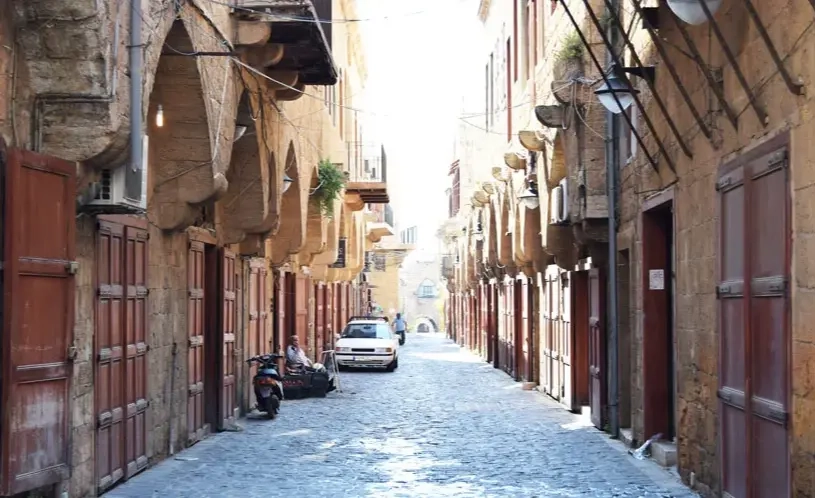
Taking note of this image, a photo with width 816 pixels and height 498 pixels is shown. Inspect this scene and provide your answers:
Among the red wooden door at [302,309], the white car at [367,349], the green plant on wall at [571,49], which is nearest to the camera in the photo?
the green plant on wall at [571,49]

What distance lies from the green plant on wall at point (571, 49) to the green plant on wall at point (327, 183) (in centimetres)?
901

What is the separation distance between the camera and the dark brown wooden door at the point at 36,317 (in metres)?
6.88

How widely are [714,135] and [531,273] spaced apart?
14.7 meters

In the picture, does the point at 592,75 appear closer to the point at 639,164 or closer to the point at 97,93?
the point at 639,164

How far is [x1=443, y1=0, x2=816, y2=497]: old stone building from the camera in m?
6.72

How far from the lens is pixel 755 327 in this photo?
24.6ft

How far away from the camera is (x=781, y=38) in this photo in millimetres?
6824

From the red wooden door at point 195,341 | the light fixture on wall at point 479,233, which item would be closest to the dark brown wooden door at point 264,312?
the red wooden door at point 195,341

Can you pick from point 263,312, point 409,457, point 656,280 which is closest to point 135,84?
point 409,457

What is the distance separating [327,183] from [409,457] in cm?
1151

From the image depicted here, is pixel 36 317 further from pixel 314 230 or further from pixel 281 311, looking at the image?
pixel 314 230

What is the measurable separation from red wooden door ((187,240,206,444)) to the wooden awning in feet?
52.9

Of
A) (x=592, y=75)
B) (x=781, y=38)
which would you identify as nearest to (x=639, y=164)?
(x=592, y=75)

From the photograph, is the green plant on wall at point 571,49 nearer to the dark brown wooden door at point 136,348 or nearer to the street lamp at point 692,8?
the dark brown wooden door at point 136,348
